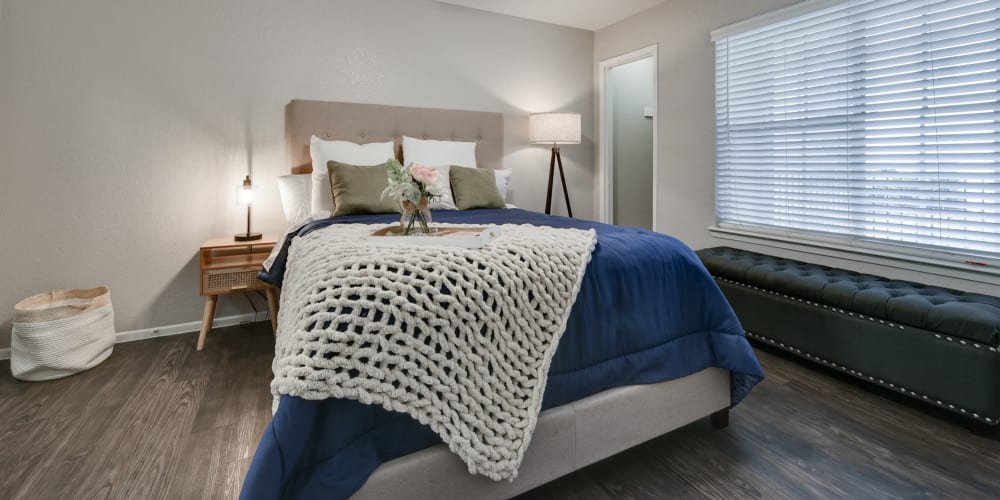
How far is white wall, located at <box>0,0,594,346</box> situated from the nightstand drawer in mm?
498

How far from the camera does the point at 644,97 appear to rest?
192 inches

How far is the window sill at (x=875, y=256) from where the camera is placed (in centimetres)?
223

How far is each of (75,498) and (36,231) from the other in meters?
1.97

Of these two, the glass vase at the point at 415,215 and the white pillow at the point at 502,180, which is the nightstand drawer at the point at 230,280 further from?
the white pillow at the point at 502,180

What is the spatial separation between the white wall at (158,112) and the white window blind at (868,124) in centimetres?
227

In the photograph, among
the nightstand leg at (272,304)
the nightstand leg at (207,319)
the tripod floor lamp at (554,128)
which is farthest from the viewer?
the tripod floor lamp at (554,128)

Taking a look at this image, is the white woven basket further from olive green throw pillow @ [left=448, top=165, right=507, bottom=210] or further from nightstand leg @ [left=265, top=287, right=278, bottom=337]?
olive green throw pillow @ [left=448, top=165, right=507, bottom=210]

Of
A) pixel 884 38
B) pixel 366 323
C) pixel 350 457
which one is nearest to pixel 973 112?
pixel 884 38

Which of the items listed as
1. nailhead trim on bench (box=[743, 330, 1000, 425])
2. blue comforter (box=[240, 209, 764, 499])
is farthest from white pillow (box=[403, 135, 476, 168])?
nailhead trim on bench (box=[743, 330, 1000, 425])

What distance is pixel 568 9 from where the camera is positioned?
154 inches

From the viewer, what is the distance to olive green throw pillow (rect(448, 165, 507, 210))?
312cm

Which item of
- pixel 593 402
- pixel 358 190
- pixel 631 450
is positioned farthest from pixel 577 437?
pixel 358 190

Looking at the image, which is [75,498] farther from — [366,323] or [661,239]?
[661,239]

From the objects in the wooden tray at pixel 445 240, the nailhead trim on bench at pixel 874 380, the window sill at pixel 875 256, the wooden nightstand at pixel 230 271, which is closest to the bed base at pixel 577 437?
the wooden tray at pixel 445 240
